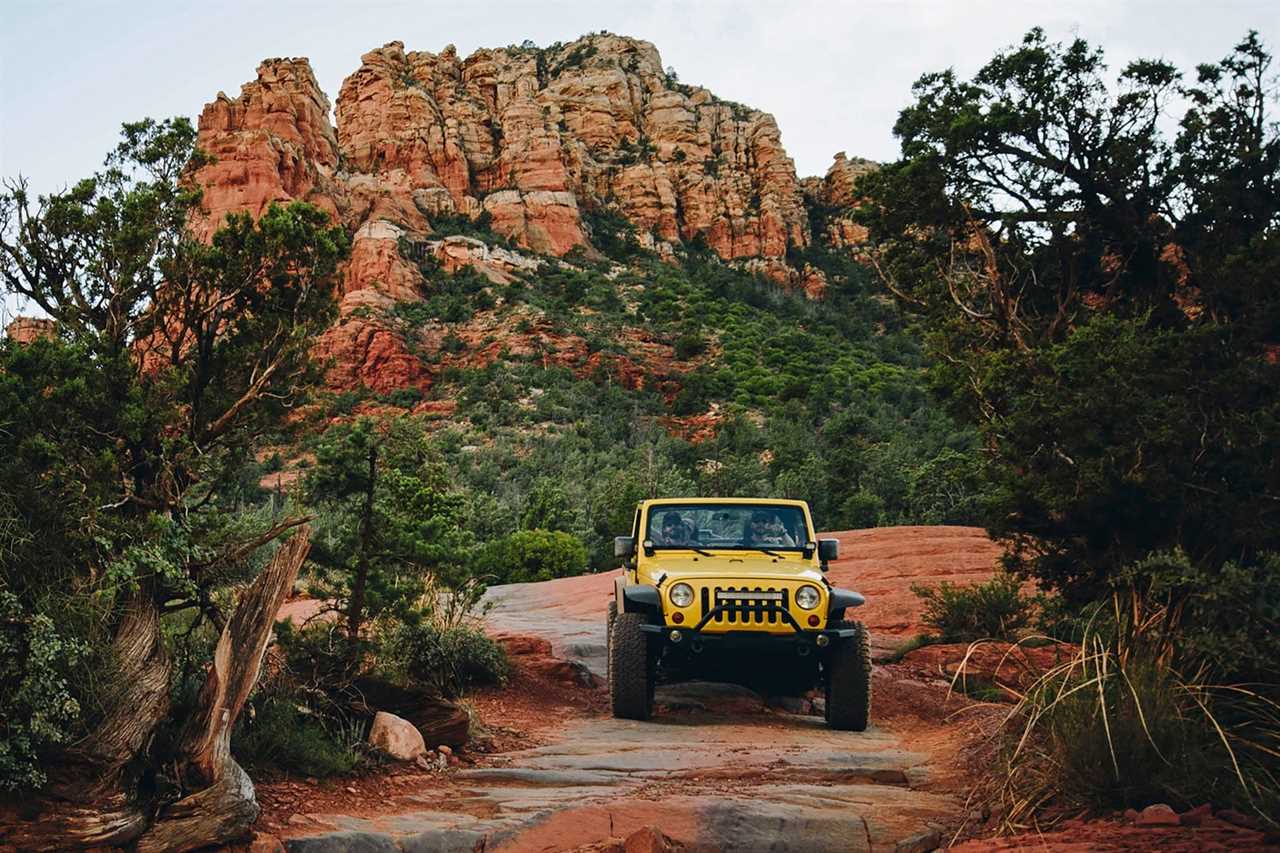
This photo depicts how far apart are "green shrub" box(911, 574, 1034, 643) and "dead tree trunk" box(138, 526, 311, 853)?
918cm

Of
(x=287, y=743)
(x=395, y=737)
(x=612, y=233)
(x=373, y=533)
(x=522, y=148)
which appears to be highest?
(x=522, y=148)

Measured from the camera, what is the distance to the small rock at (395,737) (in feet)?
21.7

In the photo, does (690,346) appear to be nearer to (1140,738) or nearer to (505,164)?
(505,164)

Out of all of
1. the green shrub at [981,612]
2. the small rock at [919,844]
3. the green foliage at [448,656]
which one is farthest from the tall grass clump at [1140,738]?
the green shrub at [981,612]

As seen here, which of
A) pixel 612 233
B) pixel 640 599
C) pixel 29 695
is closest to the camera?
pixel 29 695

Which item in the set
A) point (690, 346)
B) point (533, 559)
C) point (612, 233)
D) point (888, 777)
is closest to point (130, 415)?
point (888, 777)

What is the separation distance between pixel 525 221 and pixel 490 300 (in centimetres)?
1548

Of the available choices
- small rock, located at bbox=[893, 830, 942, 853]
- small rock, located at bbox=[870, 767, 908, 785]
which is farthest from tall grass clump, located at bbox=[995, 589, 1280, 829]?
small rock, located at bbox=[870, 767, 908, 785]

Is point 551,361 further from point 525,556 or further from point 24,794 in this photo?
point 24,794

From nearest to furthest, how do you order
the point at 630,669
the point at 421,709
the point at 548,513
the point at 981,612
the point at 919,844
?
the point at 919,844
the point at 421,709
the point at 630,669
the point at 981,612
the point at 548,513

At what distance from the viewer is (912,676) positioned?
11.4m

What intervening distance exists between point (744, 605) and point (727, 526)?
160 centimetres

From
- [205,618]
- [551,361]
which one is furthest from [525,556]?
[551,361]

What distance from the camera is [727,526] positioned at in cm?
977
